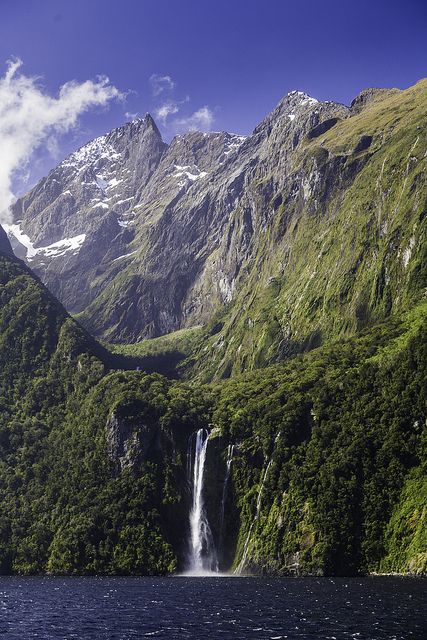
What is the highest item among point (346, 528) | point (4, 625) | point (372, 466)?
point (372, 466)

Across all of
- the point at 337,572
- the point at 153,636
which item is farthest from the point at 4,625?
the point at 337,572

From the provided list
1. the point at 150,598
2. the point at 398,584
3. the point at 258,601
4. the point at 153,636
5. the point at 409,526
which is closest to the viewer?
the point at 153,636

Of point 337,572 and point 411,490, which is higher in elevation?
point 411,490

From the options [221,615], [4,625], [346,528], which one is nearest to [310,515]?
[346,528]

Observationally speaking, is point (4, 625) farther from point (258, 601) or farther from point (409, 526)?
point (409, 526)

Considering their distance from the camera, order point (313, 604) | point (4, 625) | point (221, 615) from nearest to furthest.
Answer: point (4, 625)
point (221, 615)
point (313, 604)

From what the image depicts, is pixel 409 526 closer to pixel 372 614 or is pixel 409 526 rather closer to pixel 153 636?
pixel 372 614

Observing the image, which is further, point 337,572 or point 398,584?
point 337,572
